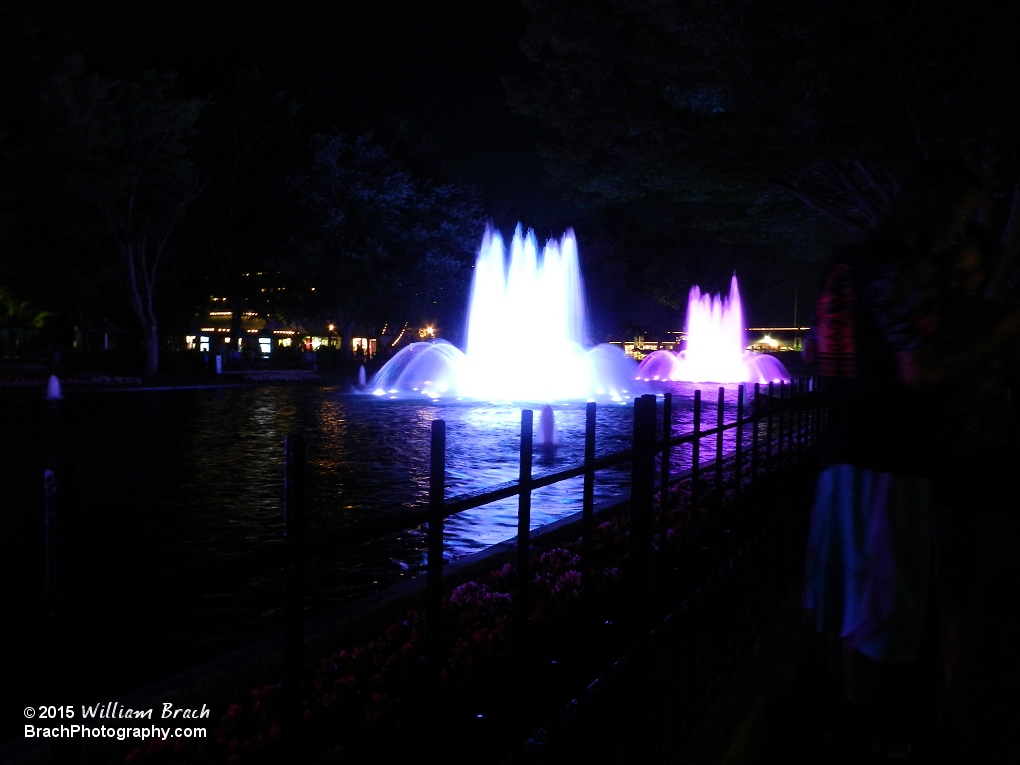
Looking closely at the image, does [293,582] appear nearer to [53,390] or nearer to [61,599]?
[61,599]

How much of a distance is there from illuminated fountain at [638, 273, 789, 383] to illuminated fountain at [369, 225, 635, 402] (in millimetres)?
10574

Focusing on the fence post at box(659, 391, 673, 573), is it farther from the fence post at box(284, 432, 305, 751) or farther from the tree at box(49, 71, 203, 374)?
the tree at box(49, 71, 203, 374)

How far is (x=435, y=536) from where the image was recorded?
1826mm

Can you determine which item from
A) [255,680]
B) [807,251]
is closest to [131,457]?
[255,680]

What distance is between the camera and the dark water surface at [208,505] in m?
3.62

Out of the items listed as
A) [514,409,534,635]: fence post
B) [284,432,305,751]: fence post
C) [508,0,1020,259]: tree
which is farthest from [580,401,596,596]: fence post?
[508,0,1020,259]: tree

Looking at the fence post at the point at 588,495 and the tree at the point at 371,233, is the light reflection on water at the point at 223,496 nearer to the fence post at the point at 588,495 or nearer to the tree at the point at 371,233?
the fence post at the point at 588,495

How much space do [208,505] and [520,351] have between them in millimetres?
20721

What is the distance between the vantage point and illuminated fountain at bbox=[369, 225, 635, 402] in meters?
25.6

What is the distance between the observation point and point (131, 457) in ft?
37.2

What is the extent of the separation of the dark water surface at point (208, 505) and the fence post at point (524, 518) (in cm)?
67

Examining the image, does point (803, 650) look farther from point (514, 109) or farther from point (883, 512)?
point (514, 109)

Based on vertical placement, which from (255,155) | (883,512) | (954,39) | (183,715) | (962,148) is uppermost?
(255,155)

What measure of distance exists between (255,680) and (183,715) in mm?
385
